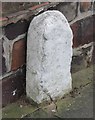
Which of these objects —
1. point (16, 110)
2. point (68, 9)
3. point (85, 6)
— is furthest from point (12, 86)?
point (85, 6)

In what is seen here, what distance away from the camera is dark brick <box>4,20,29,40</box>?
3410mm

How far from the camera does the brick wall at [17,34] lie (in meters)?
3.41

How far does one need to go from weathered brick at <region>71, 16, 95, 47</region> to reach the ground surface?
423 mm

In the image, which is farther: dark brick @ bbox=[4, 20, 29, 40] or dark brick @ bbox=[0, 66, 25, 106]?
dark brick @ bbox=[0, 66, 25, 106]

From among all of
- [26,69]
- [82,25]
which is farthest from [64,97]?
[82,25]

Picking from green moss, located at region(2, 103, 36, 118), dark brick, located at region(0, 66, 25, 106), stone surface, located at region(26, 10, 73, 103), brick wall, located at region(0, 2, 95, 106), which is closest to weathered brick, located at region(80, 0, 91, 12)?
brick wall, located at region(0, 2, 95, 106)

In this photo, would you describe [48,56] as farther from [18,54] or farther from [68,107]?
[68,107]

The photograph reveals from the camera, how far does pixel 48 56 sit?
11.5 ft

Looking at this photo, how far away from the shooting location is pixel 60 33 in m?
3.52

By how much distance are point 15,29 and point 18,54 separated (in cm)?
25

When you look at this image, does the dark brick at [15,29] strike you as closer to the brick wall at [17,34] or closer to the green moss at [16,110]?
the brick wall at [17,34]

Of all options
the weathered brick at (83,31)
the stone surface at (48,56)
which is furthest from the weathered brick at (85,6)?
the stone surface at (48,56)

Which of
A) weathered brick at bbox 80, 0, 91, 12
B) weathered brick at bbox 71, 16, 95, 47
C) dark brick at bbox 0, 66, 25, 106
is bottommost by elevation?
dark brick at bbox 0, 66, 25, 106

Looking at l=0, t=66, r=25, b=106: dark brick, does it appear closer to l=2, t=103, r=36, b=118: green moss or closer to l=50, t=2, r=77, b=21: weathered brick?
l=2, t=103, r=36, b=118: green moss
